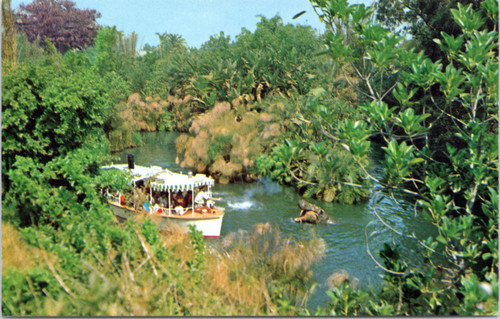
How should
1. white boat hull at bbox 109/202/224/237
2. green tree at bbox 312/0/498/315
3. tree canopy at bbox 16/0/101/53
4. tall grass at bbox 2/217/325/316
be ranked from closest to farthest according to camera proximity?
tall grass at bbox 2/217/325/316, green tree at bbox 312/0/498/315, white boat hull at bbox 109/202/224/237, tree canopy at bbox 16/0/101/53

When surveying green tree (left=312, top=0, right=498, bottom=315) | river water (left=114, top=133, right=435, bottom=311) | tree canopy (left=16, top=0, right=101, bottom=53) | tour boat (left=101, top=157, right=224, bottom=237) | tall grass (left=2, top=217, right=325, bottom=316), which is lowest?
river water (left=114, top=133, right=435, bottom=311)

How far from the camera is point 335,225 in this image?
13383mm

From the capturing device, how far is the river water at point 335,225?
33.1 ft

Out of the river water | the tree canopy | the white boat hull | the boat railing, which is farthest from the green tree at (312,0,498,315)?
the tree canopy

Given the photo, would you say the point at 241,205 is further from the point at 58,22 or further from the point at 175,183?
Result: the point at 58,22

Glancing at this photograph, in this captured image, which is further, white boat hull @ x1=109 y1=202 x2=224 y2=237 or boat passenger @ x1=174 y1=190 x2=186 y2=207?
boat passenger @ x1=174 y1=190 x2=186 y2=207

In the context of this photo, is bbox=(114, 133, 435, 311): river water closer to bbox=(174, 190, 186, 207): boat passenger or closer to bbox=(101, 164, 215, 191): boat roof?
bbox=(174, 190, 186, 207): boat passenger

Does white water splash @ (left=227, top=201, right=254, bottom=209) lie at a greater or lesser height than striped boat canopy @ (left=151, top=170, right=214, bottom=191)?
lesser

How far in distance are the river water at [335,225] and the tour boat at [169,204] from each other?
0.76m

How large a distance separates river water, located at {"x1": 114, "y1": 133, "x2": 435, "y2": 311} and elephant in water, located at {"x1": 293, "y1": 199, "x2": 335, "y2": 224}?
0.19 meters

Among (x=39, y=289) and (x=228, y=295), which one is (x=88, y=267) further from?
(x=228, y=295)

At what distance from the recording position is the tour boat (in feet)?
39.4

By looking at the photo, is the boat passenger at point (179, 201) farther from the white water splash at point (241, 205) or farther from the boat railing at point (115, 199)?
the white water splash at point (241, 205)

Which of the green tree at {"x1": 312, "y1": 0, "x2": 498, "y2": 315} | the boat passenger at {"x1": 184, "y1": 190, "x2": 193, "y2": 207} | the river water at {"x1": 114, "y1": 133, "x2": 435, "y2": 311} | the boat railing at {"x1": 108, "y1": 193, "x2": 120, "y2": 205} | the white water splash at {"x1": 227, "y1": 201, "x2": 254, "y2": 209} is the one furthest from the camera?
the white water splash at {"x1": 227, "y1": 201, "x2": 254, "y2": 209}
